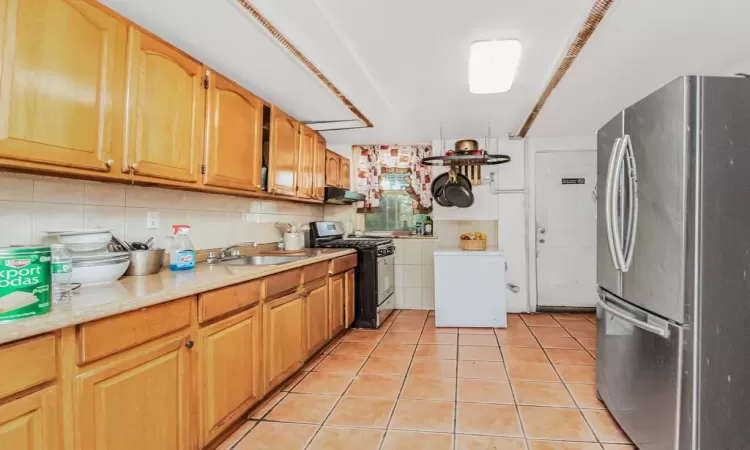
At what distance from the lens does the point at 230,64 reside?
2.42 m

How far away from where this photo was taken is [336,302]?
3471 millimetres

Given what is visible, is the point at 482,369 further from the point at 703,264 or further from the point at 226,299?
the point at 226,299

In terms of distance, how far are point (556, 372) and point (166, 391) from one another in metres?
2.49

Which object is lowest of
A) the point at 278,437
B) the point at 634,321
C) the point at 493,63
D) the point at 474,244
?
the point at 278,437

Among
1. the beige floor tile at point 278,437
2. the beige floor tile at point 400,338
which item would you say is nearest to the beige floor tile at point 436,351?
the beige floor tile at point 400,338

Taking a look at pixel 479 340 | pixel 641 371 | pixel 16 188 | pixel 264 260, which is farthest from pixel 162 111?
pixel 479 340

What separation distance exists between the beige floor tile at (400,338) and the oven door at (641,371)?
167 centimetres

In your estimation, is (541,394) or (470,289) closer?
(541,394)

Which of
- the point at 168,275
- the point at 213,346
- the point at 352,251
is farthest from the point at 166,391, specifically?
the point at 352,251

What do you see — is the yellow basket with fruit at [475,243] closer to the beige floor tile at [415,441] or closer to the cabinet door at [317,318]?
the cabinet door at [317,318]

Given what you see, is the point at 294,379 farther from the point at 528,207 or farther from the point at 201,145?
the point at 528,207

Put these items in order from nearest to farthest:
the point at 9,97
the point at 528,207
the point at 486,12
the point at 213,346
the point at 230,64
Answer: the point at 9,97 < the point at 213,346 < the point at 486,12 < the point at 230,64 < the point at 528,207

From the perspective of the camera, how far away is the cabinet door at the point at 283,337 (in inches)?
89.9

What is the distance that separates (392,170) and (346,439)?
346 centimetres
